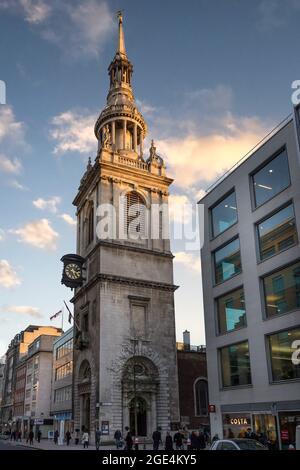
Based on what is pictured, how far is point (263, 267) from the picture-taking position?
30234mm

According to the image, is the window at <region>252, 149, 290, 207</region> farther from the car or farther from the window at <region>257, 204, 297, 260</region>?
the car

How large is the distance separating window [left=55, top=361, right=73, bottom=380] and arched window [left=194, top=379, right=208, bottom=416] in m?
17.1

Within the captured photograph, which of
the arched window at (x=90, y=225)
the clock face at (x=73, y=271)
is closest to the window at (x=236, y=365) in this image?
the clock face at (x=73, y=271)

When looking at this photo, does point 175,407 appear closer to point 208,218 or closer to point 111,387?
point 111,387

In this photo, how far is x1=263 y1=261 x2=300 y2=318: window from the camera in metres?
27.5

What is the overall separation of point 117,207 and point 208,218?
1917 cm

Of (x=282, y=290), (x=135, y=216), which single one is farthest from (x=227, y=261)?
(x=135, y=216)

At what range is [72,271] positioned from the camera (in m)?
53.3

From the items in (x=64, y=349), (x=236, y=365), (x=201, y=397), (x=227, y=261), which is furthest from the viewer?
(x=64, y=349)

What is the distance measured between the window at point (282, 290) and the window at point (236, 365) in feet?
11.4

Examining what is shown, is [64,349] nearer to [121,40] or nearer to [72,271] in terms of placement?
[72,271]

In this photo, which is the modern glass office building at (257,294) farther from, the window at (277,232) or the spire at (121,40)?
the spire at (121,40)

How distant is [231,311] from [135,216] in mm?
25272
